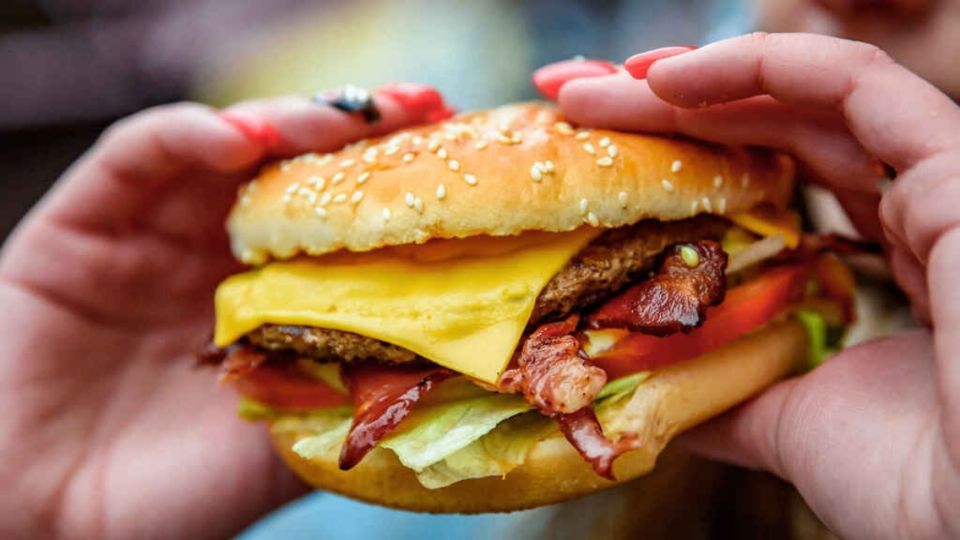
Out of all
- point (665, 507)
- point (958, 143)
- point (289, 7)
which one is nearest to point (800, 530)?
point (665, 507)

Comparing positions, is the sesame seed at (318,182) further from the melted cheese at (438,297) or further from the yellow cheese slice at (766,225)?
the yellow cheese slice at (766,225)

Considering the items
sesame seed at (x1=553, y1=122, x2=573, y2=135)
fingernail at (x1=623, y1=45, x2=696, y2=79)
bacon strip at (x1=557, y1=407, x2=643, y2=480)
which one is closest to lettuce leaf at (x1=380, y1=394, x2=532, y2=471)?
bacon strip at (x1=557, y1=407, x2=643, y2=480)

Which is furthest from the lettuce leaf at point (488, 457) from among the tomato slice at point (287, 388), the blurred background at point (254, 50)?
the blurred background at point (254, 50)

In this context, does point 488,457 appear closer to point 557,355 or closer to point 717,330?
point 557,355

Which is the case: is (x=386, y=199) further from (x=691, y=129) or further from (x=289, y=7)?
(x=289, y=7)

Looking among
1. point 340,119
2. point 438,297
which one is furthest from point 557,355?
point 340,119

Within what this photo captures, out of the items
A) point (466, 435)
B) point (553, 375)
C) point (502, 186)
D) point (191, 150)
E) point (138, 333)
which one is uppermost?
point (502, 186)
